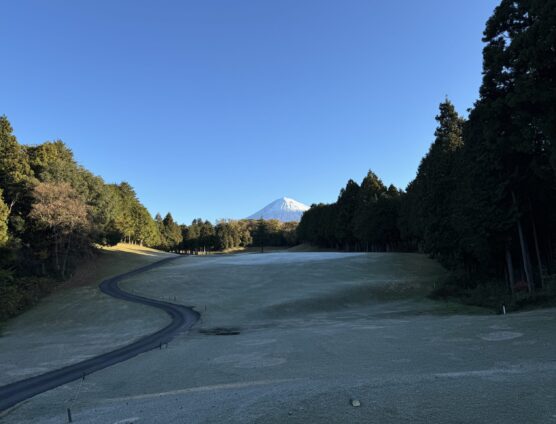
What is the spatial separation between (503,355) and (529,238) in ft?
107

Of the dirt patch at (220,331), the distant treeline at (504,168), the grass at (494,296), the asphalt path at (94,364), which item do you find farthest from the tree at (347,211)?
the dirt patch at (220,331)

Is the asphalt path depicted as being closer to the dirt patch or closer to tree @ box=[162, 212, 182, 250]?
the dirt patch

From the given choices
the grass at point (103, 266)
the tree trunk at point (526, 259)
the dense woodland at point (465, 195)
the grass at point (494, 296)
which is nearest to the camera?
the dense woodland at point (465, 195)

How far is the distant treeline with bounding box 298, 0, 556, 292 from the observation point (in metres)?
19.8

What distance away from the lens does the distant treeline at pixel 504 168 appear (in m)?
19.8

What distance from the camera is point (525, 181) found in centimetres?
2906

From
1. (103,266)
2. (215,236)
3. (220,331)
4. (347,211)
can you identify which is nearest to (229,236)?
(215,236)

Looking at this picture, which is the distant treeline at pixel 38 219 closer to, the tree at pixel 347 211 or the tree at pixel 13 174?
the tree at pixel 13 174

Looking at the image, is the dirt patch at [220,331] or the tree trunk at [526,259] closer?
the dirt patch at [220,331]

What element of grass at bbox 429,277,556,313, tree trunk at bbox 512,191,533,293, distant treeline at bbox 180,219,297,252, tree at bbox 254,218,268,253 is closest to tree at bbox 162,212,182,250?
distant treeline at bbox 180,219,297,252

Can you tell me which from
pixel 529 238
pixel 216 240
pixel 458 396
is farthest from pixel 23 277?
pixel 216 240

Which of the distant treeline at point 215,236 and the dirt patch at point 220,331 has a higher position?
the distant treeline at point 215,236

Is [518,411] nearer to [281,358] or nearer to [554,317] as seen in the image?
[281,358]

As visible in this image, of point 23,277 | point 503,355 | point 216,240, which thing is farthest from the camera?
point 216,240
